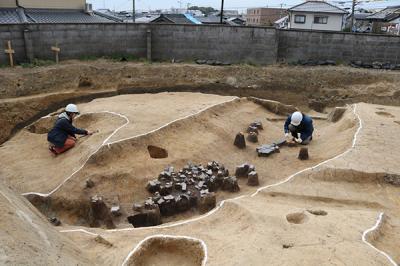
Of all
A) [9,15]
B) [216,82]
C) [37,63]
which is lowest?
[216,82]

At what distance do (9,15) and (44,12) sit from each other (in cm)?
212

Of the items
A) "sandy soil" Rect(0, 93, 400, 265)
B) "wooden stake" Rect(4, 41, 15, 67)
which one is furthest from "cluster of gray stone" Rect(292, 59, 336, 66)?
"wooden stake" Rect(4, 41, 15, 67)

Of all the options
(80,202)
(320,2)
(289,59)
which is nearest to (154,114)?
(80,202)

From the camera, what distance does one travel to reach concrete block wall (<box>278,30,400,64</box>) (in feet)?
52.3

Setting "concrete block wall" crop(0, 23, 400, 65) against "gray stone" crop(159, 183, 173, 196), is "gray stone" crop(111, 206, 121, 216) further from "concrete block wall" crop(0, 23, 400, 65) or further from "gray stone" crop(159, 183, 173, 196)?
"concrete block wall" crop(0, 23, 400, 65)

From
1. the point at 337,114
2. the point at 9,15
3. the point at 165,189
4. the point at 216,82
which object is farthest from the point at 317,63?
the point at 9,15

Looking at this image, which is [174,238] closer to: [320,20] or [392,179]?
[392,179]

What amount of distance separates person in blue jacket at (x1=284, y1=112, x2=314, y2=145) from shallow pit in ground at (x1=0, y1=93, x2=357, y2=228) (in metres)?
0.25

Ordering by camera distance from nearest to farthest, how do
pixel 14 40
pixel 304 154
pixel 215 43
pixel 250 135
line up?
pixel 304 154
pixel 250 135
pixel 14 40
pixel 215 43

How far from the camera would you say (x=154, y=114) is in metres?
10.6

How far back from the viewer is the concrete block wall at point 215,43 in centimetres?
1619

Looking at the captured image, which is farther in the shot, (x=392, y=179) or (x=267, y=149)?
(x=267, y=149)

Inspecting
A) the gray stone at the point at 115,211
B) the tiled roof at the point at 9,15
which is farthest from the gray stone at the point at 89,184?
the tiled roof at the point at 9,15

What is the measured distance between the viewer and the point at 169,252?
5445 millimetres
